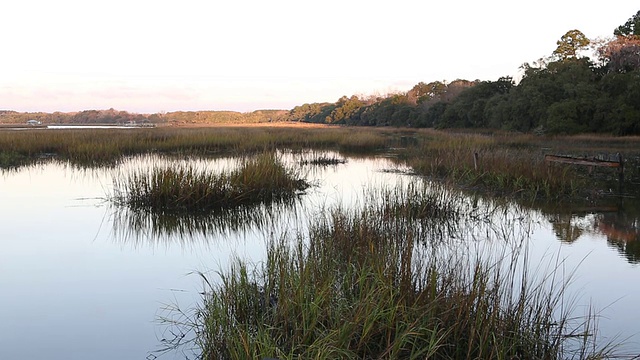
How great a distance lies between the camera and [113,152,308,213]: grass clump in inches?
364

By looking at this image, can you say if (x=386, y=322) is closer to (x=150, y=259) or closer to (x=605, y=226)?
(x=150, y=259)

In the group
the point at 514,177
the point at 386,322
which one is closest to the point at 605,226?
the point at 514,177

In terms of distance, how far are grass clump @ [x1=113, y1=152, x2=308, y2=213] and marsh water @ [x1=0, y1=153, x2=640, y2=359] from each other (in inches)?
18.0

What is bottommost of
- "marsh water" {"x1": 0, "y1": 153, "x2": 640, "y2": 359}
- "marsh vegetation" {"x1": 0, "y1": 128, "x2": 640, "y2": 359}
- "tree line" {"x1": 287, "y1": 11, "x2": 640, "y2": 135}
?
"marsh water" {"x1": 0, "y1": 153, "x2": 640, "y2": 359}

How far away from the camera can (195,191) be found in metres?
9.34

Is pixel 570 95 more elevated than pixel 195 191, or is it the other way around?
pixel 570 95

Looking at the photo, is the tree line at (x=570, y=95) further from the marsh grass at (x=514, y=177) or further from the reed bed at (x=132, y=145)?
the marsh grass at (x=514, y=177)

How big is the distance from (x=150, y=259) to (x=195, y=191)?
2.89m

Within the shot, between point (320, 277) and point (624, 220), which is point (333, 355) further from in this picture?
point (624, 220)

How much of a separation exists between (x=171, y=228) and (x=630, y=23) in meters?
37.6

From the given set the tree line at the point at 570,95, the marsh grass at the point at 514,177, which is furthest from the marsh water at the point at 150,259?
the tree line at the point at 570,95

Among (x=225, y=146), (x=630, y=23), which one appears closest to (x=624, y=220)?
(x=225, y=146)

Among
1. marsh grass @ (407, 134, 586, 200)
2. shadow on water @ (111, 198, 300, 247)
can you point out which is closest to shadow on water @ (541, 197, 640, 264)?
marsh grass @ (407, 134, 586, 200)

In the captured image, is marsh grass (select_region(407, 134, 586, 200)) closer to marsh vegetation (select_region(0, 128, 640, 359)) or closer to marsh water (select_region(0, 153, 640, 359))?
marsh vegetation (select_region(0, 128, 640, 359))
